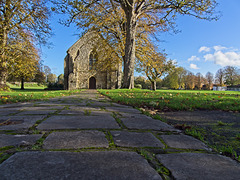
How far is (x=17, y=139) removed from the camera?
1380 mm

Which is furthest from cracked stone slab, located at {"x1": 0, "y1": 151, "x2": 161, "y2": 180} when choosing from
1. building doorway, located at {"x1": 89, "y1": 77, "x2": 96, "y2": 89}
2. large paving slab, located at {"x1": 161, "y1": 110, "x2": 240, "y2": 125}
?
building doorway, located at {"x1": 89, "y1": 77, "x2": 96, "y2": 89}

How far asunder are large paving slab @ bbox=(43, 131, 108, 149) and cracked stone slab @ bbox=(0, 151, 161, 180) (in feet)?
0.52

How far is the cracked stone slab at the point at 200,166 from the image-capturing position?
0.88 meters

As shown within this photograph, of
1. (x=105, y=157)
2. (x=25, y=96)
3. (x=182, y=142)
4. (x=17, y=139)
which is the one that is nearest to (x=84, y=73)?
(x=25, y=96)

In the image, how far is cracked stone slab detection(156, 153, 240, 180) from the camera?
2.88 feet

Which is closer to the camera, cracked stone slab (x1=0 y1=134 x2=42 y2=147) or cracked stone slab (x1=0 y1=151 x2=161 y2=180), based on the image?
cracked stone slab (x1=0 y1=151 x2=161 y2=180)

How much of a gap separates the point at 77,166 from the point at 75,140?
19.4 inches

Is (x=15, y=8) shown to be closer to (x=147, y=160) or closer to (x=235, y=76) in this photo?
(x=147, y=160)

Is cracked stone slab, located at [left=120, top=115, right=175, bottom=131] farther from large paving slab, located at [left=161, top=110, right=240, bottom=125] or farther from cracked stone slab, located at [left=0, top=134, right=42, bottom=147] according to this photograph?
cracked stone slab, located at [left=0, top=134, right=42, bottom=147]

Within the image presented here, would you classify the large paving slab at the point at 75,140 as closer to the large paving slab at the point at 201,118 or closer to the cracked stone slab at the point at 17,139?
the cracked stone slab at the point at 17,139

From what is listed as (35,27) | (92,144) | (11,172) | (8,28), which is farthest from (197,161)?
(8,28)

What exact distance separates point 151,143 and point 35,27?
1447 cm

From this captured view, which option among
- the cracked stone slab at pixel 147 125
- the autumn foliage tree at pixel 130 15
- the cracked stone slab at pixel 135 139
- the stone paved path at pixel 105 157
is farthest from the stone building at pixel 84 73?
the stone paved path at pixel 105 157

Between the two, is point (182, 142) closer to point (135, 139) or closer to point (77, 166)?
point (135, 139)
